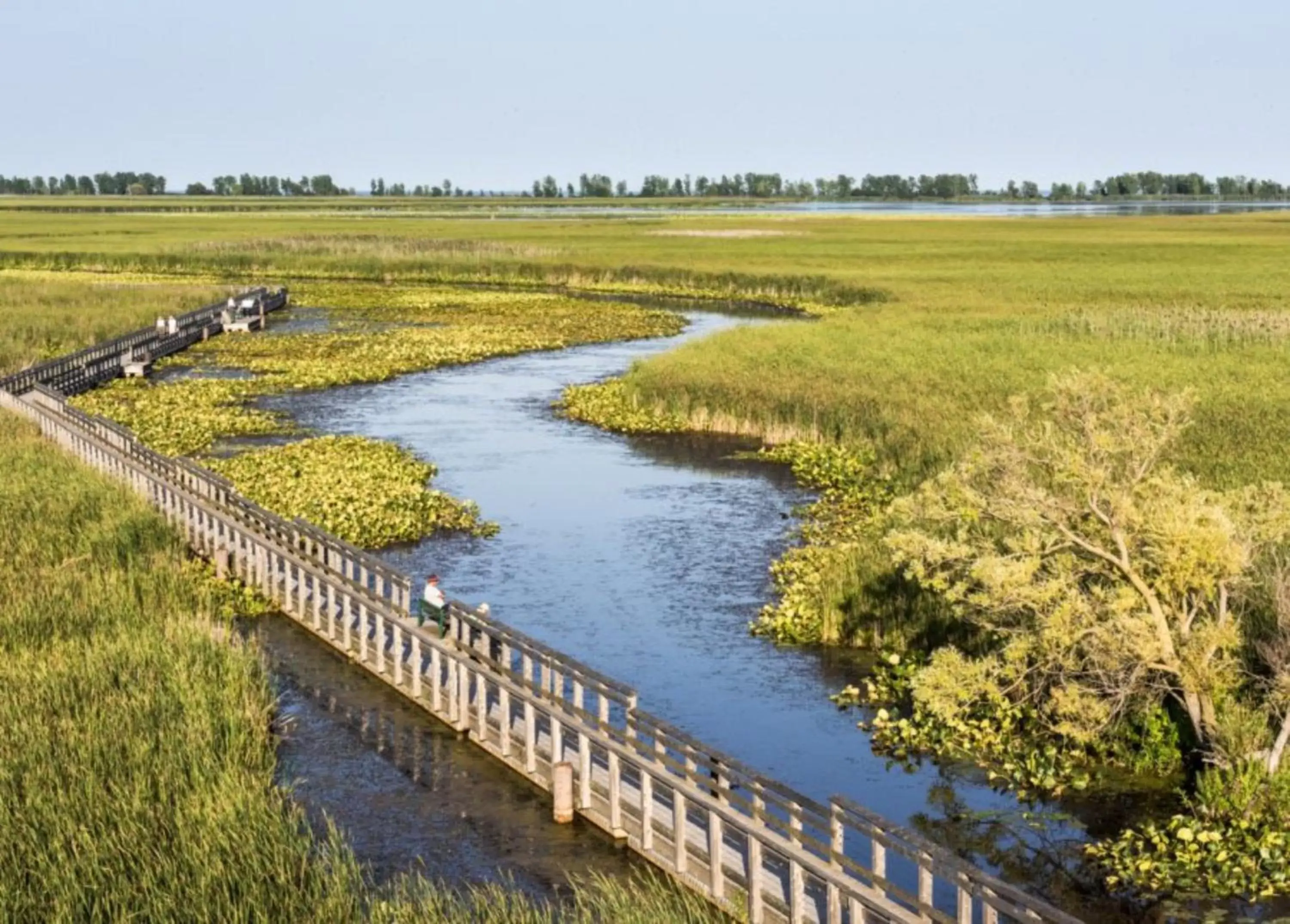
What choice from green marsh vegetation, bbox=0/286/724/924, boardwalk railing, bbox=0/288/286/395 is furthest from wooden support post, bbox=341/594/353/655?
boardwalk railing, bbox=0/288/286/395

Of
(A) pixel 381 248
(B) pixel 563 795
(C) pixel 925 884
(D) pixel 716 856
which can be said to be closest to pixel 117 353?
(B) pixel 563 795

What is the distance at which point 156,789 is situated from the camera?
53.8 feet

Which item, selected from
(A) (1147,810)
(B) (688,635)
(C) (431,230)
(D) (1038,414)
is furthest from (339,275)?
(A) (1147,810)

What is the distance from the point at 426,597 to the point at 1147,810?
10.5m

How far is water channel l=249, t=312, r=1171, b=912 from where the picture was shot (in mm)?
17719

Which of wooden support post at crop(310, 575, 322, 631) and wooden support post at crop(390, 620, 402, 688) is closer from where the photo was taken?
wooden support post at crop(390, 620, 402, 688)

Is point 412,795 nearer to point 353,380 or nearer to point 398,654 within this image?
point 398,654

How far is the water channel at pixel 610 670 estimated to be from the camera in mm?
17719

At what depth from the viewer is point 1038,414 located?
132ft

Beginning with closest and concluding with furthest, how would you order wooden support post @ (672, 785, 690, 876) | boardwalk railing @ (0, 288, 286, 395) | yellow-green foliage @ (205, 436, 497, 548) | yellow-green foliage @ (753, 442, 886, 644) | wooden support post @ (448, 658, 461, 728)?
wooden support post @ (672, 785, 690, 876) < wooden support post @ (448, 658, 461, 728) < yellow-green foliage @ (753, 442, 886, 644) < yellow-green foliage @ (205, 436, 497, 548) < boardwalk railing @ (0, 288, 286, 395)

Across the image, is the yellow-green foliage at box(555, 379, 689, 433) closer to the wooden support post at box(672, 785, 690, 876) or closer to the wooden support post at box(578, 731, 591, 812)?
the wooden support post at box(578, 731, 591, 812)

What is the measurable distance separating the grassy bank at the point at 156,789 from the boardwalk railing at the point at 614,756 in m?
0.94

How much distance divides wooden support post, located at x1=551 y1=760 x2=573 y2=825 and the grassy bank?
1.90 meters

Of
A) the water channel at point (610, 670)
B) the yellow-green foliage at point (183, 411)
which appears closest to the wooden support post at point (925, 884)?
the water channel at point (610, 670)
